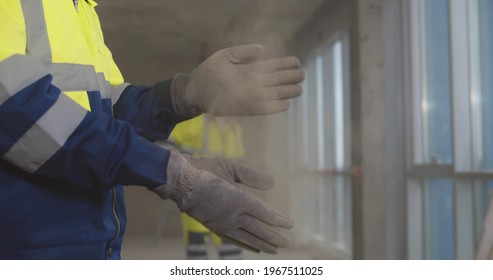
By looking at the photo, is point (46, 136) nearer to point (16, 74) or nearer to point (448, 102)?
point (16, 74)

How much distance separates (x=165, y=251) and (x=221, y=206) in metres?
0.23

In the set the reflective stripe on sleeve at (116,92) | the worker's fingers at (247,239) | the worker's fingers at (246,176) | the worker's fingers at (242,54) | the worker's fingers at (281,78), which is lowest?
the worker's fingers at (247,239)

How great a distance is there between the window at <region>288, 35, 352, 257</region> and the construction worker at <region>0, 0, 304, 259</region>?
0.21m

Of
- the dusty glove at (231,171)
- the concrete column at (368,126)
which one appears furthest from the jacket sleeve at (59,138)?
the concrete column at (368,126)

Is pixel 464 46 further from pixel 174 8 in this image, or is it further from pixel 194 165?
pixel 194 165

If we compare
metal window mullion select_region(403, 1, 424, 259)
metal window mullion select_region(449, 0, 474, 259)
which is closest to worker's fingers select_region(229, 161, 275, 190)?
metal window mullion select_region(403, 1, 424, 259)

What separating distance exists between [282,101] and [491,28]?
872mm

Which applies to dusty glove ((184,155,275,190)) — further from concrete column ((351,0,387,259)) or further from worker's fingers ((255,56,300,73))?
concrete column ((351,0,387,259))

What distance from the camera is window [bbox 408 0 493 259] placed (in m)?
1.43

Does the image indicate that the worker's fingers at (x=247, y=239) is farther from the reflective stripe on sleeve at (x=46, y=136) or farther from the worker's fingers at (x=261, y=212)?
the reflective stripe on sleeve at (x=46, y=136)

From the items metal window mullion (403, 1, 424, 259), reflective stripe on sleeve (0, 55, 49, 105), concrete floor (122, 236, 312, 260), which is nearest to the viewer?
reflective stripe on sleeve (0, 55, 49, 105)

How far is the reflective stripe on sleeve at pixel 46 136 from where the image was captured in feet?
1.96
